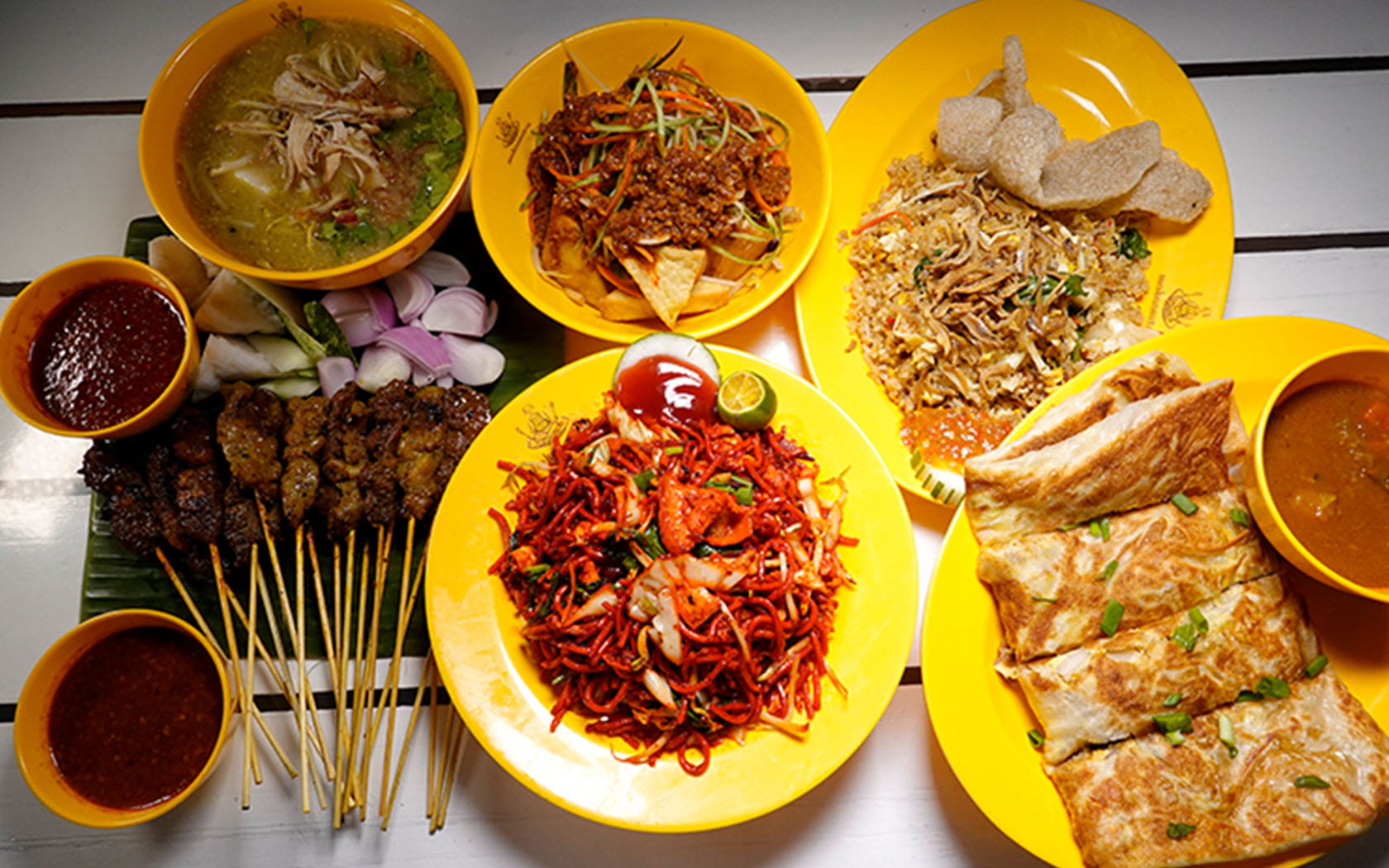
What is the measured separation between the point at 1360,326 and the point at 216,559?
5054 millimetres

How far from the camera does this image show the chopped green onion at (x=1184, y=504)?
3.03 meters

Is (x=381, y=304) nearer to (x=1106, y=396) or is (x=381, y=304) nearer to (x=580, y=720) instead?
(x=580, y=720)

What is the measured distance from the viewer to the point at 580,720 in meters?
3.16

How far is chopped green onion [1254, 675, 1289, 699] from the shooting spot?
302 cm

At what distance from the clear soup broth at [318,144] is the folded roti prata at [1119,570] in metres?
2.61

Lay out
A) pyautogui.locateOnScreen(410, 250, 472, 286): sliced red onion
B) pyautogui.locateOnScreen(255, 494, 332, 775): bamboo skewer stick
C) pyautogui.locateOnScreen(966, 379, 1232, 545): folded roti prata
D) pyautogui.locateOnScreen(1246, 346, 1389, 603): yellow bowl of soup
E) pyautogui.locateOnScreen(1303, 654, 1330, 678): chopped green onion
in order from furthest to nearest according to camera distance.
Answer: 1. pyautogui.locateOnScreen(410, 250, 472, 286): sliced red onion
2. pyautogui.locateOnScreen(255, 494, 332, 775): bamboo skewer stick
3. pyautogui.locateOnScreen(1303, 654, 1330, 678): chopped green onion
4. pyautogui.locateOnScreen(966, 379, 1232, 545): folded roti prata
5. pyautogui.locateOnScreen(1246, 346, 1389, 603): yellow bowl of soup

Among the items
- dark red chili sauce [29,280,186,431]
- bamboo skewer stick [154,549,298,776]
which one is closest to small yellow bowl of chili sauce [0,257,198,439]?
dark red chili sauce [29,280,186,431]

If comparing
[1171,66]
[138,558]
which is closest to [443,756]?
[138,558]

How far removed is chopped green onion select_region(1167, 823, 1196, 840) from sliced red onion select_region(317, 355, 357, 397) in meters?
3.49

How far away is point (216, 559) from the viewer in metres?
3.34

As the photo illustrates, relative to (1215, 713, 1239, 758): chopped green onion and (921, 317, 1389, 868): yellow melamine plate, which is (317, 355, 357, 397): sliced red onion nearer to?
(921, 317, 1389, 868): yellow melamine plate

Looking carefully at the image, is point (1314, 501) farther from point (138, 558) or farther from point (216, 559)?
point (138, 558)

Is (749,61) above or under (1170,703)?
above

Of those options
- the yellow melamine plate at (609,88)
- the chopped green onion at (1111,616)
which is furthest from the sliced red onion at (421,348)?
the chopped green onion at (1111,616)
